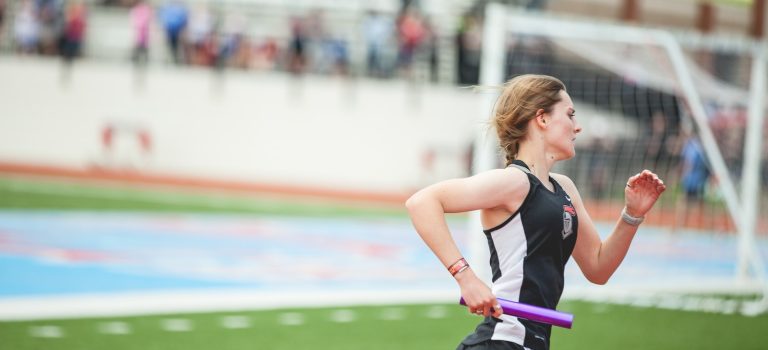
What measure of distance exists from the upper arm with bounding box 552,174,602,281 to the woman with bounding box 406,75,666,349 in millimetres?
145

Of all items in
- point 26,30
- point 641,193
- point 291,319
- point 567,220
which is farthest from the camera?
point 26,30

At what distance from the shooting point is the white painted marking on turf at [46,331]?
7.88m

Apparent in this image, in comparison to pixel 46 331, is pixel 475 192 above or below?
above

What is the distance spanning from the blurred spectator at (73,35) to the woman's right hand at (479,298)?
24.4 m

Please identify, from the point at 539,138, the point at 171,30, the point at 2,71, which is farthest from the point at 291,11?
the point at 539,138

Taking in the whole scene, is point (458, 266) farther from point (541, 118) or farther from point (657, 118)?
point (657, 118)

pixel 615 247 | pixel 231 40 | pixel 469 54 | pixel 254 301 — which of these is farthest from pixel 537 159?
pixel 231 40

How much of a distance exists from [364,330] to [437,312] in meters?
1.35

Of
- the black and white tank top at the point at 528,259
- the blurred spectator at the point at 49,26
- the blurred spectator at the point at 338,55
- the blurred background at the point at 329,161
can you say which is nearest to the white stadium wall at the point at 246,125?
the blurred background at the point at 329,161

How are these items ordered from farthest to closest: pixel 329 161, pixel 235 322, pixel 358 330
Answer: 1. pixel 329 161
2. pixel 235 322
3. pixel 358 330

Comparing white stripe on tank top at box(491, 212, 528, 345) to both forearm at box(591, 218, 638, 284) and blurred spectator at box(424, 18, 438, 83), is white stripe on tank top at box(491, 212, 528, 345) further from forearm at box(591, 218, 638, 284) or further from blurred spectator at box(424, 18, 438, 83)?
blurred spectator at box(424, 18, 438, 83)

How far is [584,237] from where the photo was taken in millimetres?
4406

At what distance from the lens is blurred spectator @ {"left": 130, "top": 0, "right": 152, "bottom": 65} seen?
26.6m

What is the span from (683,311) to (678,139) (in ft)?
11.5
